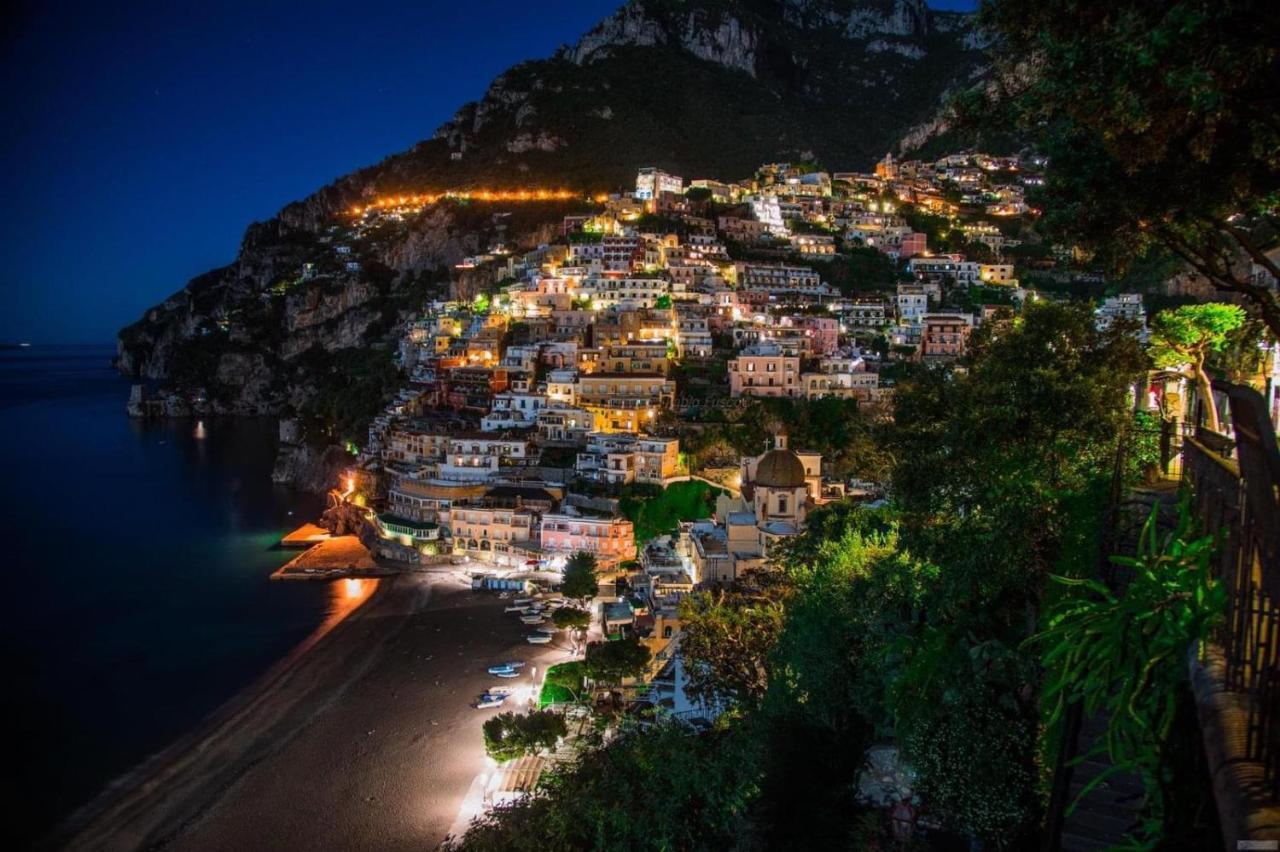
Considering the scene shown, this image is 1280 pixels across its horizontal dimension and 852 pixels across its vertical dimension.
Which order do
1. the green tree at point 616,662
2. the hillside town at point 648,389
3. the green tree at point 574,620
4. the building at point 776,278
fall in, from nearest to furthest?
the green tree at point 616,662 < the hillside town at point 648,389 < the green tree at point 574,620 < the building at point 776,278

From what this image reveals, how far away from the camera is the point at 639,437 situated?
127 ft

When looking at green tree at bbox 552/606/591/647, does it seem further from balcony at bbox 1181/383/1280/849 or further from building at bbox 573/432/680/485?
balcony at bbox 1181/383/1280/849

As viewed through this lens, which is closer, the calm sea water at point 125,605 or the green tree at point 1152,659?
the green tree at point 1152,659

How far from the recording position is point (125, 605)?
32.4 m

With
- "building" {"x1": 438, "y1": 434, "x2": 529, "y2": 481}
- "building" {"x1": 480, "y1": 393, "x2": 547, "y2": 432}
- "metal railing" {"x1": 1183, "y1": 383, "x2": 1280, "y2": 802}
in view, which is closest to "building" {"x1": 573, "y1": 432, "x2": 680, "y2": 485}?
Result: "building" {"x1": 438, "y1": 434, "x2": 529, "y2": 481}

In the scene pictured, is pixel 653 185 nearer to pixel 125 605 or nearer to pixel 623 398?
pixel 623 398

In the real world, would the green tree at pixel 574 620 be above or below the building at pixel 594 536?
below

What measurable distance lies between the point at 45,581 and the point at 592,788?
1364 inches

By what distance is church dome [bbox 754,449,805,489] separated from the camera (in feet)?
93.2

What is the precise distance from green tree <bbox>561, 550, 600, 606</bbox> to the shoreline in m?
8.50

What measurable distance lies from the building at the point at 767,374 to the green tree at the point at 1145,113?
3477 centimetres

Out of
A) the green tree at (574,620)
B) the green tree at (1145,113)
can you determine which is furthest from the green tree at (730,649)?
the green tree at (574,620)

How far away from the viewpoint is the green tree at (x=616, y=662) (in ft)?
69.6

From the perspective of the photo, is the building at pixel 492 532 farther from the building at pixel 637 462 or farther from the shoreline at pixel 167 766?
the shoreline at pixel 167 766
